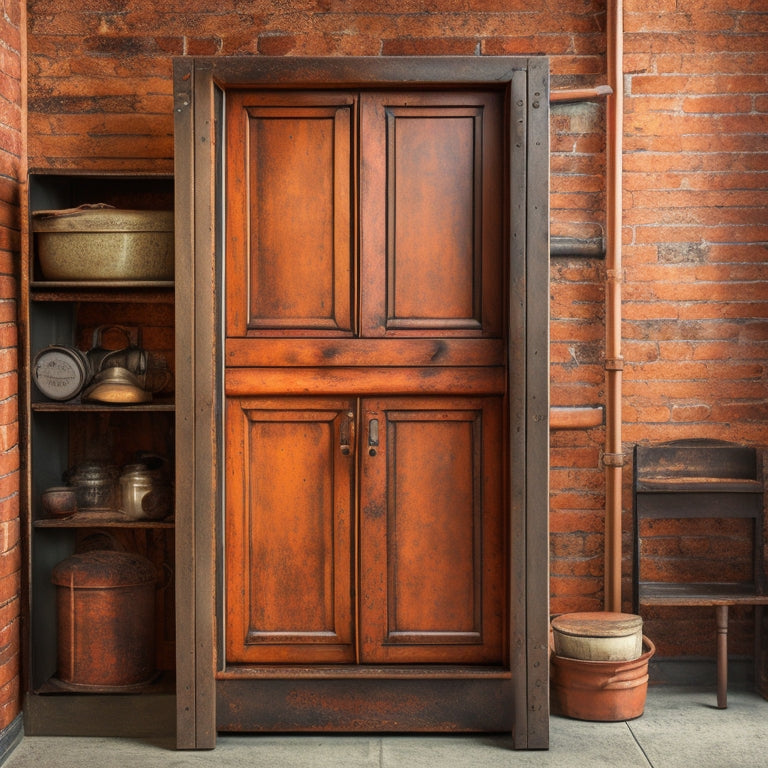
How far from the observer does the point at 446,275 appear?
2.92 meters

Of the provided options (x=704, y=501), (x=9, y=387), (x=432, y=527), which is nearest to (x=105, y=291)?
(x=9, y=387)

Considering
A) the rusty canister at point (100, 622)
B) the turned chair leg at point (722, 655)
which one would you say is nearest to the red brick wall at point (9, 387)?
the rusty canister at point (100, 622)

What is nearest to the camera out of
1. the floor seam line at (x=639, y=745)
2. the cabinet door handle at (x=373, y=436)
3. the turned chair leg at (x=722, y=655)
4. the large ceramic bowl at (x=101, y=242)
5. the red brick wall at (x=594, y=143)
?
the floor seam line at (x=639, y=745)

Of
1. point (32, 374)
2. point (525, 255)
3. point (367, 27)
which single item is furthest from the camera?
point (367, 27)

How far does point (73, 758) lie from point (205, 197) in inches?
69.8

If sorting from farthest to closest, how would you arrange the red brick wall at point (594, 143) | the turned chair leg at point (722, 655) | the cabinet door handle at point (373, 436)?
the red brick wall at point (594, 143)
the turned chair leg at point (722, 655)
the cabinet door handle at point (373, 436)

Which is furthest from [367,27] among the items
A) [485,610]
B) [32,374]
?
[485,610]

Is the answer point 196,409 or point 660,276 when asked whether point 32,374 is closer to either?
point 196,409

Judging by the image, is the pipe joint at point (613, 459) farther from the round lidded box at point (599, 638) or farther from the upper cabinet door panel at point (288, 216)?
the upper cabinet door panel at point (288, 216)

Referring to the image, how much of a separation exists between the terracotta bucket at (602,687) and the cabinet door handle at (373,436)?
0.97 meters

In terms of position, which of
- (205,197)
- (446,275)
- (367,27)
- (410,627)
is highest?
(367,27)

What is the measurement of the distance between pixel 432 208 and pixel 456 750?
1686 mm

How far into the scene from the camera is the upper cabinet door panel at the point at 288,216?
9.53ft

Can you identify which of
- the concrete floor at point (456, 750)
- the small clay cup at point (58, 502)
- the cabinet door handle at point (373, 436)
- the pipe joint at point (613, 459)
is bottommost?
the concrete floor at point (456, 750)
